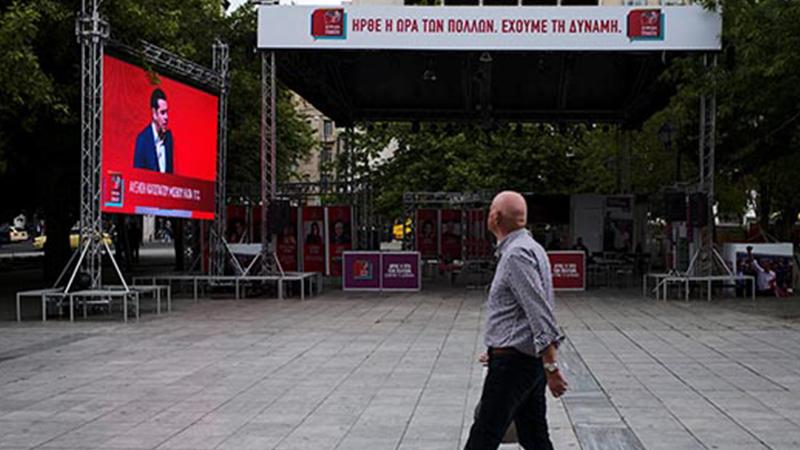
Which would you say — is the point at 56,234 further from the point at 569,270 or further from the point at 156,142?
the point at 569,270

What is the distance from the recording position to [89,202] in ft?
54.2

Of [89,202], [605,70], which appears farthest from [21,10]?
[605,70]

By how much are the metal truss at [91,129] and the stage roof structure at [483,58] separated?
5.01m

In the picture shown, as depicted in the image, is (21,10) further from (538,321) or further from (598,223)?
(598,223)

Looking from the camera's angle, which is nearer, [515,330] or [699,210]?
[515,330]

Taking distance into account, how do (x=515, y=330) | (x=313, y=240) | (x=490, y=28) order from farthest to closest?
(x=313, y=240)
(x=490, y=28)
(x=515, y=330)

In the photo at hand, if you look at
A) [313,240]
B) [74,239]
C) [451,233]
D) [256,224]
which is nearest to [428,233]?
[451,233]

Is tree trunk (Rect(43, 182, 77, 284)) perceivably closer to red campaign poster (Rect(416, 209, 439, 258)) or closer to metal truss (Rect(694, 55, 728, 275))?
red campaign poster (Rect(416, 209, 439, 258))

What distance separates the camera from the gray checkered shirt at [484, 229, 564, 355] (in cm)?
451

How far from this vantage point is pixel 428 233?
104ft

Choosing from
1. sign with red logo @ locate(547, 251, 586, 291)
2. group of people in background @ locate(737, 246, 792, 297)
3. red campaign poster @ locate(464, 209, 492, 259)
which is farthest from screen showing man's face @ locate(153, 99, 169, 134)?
red campaign poster @ locate(464, 209, 492, 259)

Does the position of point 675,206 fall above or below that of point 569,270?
above

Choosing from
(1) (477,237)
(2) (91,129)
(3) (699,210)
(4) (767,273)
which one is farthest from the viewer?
(1) (477,237)

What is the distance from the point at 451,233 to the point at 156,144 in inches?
587
